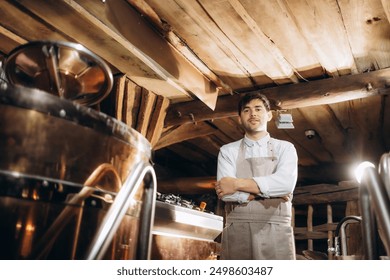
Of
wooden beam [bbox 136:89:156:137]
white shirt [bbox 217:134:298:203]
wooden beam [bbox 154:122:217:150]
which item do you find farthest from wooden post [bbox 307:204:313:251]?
white shirt [bbox 217:134:298:203]

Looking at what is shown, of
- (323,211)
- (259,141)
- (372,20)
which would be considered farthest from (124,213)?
(323,211)

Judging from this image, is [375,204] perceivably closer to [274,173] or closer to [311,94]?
[274,173]

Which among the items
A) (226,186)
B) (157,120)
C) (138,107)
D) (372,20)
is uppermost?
(372,20)

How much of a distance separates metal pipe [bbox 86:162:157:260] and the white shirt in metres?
1.60

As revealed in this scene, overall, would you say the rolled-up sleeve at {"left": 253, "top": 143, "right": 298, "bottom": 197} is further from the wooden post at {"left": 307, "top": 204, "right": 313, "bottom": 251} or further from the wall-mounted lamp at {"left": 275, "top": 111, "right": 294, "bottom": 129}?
the wooden post at {"left": 307, "top": 204, "right": 313, "bottom": 251}

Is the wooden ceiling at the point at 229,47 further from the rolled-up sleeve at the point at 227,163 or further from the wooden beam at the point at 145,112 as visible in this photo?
the rolled-up sleeve at the point at 227,163

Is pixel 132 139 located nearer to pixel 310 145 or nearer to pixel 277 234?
pixel 277 234

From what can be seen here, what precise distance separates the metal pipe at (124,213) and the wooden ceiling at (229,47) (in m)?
2.45

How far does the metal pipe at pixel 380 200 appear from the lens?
142 centimetres

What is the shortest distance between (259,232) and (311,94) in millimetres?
2632

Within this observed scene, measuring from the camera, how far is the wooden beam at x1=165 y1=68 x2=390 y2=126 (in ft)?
15.5

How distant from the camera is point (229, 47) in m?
4.54

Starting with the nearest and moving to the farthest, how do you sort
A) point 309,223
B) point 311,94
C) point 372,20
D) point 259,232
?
point 259,232
point 372,20
point 311,94
point 309,223
